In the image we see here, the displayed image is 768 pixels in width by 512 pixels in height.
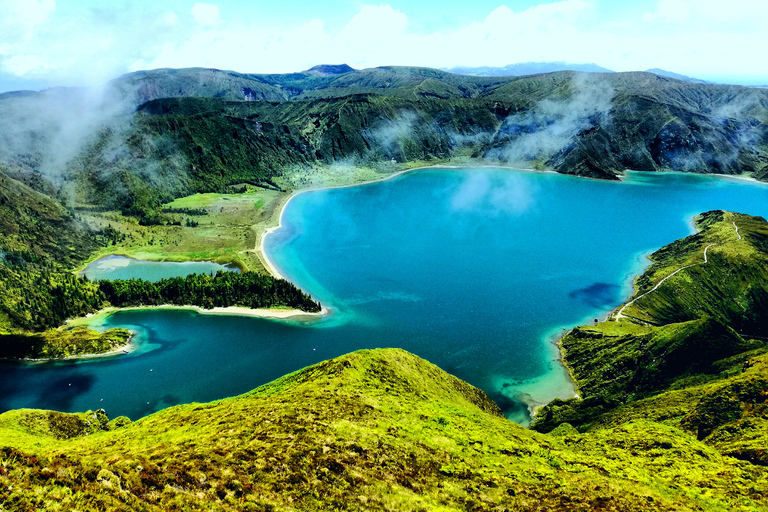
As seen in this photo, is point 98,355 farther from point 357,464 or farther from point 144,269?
point 357,464

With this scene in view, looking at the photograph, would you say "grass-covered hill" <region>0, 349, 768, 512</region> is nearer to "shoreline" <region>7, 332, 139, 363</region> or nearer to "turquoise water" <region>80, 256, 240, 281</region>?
"shoreline" <region>7, 332, 139, 363</region>

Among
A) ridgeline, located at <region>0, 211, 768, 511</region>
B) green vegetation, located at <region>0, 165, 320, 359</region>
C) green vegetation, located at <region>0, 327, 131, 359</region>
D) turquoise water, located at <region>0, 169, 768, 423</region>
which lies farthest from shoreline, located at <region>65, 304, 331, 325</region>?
ridgeline, located at <region>0, 211, 768, 511</region>

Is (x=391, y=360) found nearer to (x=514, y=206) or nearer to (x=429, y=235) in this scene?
(x=429, y=235)

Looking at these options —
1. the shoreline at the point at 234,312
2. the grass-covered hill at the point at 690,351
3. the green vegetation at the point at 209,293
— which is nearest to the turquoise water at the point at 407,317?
the shoreline at the point at 234,312

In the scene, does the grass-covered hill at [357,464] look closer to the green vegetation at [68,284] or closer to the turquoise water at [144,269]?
the green vegetation at [68,284]

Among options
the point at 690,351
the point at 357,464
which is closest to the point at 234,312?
the point at 357,464

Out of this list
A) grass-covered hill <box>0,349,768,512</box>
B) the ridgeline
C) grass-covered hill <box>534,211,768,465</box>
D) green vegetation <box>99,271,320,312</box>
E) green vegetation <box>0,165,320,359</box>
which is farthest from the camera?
green vegetation <box>99,271,320,312</box>
